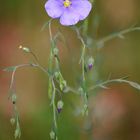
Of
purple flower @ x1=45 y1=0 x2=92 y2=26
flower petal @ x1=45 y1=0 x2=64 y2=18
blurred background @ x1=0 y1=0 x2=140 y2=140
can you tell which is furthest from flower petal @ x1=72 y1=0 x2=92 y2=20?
blurred background @ x1=0 y1=0 x2=140 y2=140

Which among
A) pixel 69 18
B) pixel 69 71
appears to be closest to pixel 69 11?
pixel 69 18

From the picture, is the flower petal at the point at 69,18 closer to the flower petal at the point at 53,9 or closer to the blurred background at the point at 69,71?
the flower petal at the point at 53,9

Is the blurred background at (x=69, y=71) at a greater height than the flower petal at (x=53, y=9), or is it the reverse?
the flower petal at (x=53, y=9)

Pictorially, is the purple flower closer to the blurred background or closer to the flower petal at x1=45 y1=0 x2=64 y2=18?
the flower petal at x1=45 y1=0 x2=64 y2=18

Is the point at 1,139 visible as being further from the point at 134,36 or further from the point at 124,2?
the point at 124,2

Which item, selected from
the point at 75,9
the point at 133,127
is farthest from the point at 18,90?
the point at 75,9

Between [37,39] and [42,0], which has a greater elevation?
[42,0]

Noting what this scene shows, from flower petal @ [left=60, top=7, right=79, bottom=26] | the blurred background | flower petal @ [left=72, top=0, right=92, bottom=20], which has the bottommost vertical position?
the blurred background

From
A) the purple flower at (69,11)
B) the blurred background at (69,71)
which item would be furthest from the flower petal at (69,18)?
the blurred background at (69,71)
